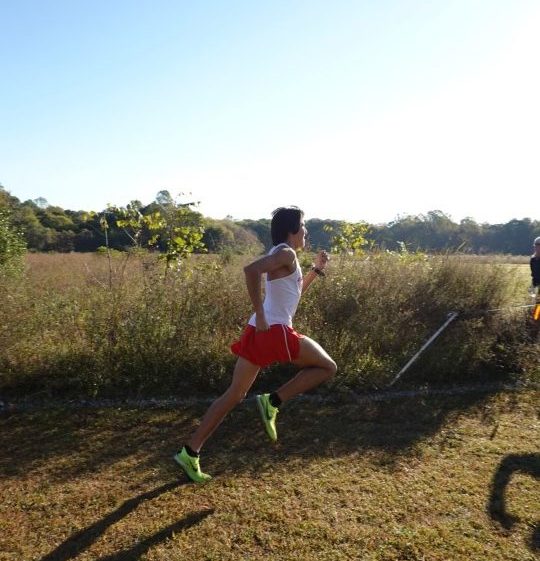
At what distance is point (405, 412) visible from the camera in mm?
4949

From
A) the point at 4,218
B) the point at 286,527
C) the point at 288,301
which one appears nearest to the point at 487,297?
the point at 288,301

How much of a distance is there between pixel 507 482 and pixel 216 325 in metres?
3.35

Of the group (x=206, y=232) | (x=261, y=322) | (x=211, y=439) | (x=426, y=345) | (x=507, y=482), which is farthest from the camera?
(x=206, y=232)

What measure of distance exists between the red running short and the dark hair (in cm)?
62

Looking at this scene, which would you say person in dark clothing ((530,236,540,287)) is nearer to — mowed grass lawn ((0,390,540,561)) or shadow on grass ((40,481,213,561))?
mowed grass lawn ((0,390,540,561))

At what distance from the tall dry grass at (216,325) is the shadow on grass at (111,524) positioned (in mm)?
2028

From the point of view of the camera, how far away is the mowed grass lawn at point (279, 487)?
8.92 ft

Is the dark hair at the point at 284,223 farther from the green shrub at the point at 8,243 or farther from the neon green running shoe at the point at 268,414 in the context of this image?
the green shrub at the point at 8,243

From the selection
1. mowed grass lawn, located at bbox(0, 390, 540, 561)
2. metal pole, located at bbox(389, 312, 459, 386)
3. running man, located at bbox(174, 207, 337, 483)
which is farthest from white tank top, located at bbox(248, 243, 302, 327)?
metal pole, located at bbox(389, 312, 459, 386)

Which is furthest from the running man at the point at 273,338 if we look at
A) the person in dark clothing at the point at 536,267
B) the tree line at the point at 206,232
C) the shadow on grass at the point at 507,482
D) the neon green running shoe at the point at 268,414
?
the person in dark clothing at the point at 536,267

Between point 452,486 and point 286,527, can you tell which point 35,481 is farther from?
point 452,486

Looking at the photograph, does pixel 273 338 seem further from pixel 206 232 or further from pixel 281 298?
pixel 206 232

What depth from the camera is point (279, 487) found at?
11.1ft

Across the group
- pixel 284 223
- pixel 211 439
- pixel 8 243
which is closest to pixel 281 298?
pixel 284 223
